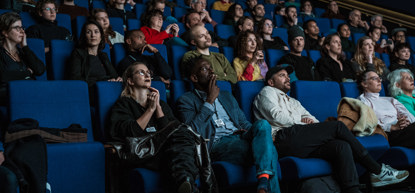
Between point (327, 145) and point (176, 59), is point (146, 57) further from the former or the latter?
point (327, 145)

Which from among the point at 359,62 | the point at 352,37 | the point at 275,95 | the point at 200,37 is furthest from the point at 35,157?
the point at 352,37

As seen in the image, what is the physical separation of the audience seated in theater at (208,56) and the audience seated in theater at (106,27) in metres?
0.38

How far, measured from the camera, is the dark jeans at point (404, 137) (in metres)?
1.46

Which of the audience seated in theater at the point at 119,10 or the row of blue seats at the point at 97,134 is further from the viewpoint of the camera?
the audience seated in theater at the point at 119,10

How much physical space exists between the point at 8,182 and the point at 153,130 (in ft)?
1.51

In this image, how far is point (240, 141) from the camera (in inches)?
44.8

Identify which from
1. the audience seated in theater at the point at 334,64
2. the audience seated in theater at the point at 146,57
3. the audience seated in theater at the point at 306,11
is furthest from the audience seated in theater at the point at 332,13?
the audience seated in theater at the point at 146,57

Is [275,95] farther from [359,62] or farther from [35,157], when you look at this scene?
[359,62]

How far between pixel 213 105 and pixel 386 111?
0.72 meters

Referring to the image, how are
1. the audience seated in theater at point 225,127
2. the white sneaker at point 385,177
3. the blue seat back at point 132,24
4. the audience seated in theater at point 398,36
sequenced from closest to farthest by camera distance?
the audience seated in theater at point 225,127 → the white sneaker at point 385,177 → the blue seat back at point 132,24 → the audience seated in theater at point 398,36

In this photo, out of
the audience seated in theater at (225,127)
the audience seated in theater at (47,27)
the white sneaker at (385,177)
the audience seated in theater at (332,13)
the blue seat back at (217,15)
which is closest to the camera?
the audience seated in theater at (225,127)

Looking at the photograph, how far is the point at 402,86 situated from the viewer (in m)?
1.81

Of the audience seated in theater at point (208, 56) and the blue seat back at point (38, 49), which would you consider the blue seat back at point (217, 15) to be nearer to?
the audience seated in theater at point (208, 56)

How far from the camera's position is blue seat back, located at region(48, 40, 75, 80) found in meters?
1.47
